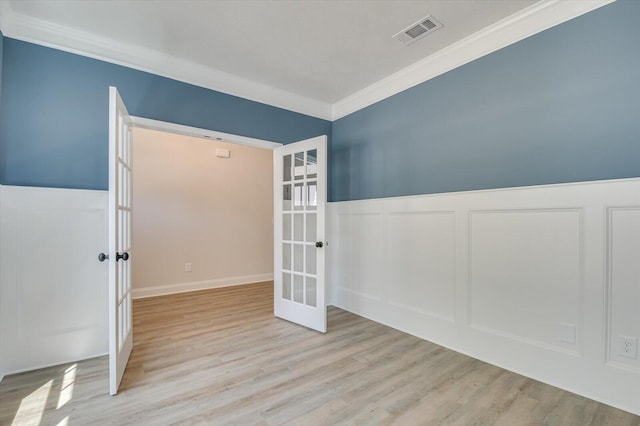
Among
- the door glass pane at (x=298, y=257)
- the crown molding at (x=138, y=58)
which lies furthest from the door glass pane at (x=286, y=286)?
the crown molding at (x=138, y=58)

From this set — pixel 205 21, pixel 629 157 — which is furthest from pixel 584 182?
pixel 205 21

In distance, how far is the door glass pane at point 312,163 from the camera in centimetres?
313

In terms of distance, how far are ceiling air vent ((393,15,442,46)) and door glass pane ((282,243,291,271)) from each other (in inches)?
95.5

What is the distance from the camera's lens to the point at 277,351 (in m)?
2.52

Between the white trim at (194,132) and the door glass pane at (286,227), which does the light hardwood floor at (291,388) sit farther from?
the white trim at (194,132)

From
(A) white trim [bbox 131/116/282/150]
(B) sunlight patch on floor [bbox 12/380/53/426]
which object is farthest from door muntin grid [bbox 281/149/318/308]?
(B) sunlight patch on floor [bbox 12/380/53/426]

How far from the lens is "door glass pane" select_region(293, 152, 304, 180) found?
3.25m

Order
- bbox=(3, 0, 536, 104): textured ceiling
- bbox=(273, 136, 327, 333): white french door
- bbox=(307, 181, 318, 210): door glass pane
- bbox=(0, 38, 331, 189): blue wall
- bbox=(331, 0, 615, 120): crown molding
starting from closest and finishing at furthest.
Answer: bbox=(331, 0, 615, 120): crown molding, bbox=(3, 0, 536, 104): textured ceiling, bbox=(0, 38, 331, 189): blue wall, bbox=(273, 136, 327, 333): white french door, bbox=(307, 181, 318, 210): door glass pane

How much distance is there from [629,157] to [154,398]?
3431mm

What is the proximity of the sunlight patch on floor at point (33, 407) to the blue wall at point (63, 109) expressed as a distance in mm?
1540

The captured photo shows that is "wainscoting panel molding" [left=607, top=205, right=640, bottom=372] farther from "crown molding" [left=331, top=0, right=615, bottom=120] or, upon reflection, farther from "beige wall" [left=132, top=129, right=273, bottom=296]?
"beige wall" [left=132, top=129, right=273, bottom=296]

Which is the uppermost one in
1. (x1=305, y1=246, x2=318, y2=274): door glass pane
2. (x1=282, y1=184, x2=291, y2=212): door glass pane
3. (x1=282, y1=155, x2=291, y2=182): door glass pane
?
(x1=282, y1=155, x2=291, y2=182): door glass pane

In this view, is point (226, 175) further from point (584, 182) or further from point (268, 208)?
point (584, 182)

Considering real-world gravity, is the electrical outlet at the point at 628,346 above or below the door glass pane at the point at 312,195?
below
